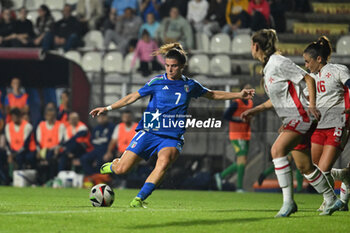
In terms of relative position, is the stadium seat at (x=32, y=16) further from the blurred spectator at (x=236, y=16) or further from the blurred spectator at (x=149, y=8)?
the blurred spectator at (x=236, y=16)

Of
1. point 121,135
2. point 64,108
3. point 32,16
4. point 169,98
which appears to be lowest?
point 121,135

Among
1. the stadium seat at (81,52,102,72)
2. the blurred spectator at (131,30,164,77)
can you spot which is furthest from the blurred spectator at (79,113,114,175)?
the stadium seat at (81,52,102,72)

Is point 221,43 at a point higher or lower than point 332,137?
higher

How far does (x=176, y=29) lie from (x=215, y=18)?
1507 mm

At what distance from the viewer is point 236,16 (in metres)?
18.7

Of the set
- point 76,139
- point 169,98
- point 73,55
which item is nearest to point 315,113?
point 169,98

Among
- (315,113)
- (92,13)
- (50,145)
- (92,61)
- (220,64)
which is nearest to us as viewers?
(315,113)

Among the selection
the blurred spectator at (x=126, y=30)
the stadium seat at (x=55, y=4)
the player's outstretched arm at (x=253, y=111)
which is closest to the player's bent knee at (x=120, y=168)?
the player's outstretched arm at (x=253, y=111)

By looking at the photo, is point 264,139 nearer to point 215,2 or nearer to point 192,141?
point 192,141

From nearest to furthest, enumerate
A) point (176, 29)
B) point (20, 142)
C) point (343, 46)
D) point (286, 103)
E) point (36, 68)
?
point (286, 103), point (20, 142), point (343, 46), point (36, 68), point (176, 29)

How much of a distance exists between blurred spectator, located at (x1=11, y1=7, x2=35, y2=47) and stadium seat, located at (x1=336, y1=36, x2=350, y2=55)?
27.3 ft

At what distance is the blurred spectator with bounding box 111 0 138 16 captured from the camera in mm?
20172

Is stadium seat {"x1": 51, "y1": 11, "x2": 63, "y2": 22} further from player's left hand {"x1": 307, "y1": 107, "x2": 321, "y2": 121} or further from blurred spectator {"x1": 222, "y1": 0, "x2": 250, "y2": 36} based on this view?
player's left hand {"x1": 307, "y1": 107, "x2": 321, "y2": 121}

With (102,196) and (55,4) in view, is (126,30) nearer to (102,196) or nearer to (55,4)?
(55,4)
